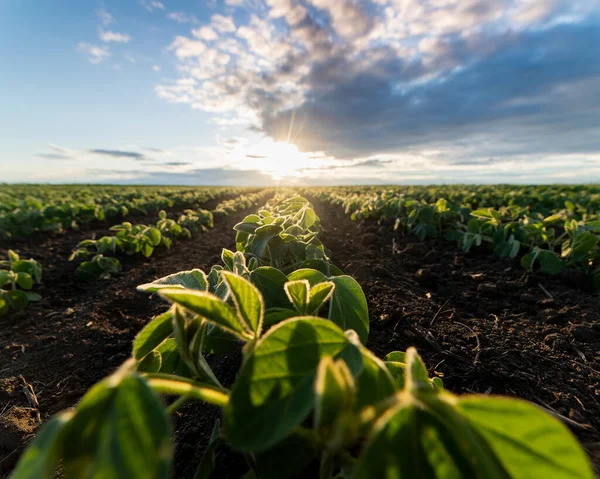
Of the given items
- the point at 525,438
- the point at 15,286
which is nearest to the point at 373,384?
the point at 525,438

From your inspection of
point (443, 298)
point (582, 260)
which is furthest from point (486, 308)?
point (582, 260)

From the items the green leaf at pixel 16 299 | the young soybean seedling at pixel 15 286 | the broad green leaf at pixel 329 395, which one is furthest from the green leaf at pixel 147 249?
the broad green leaf at pixel 329 395

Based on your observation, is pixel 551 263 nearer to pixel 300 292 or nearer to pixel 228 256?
pixel 228 256

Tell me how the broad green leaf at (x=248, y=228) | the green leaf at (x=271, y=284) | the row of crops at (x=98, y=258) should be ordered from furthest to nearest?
the row of crops at (x=98, y=258) < the broad green leaf at (x=248, y=228) < the green leaf at (x=271, y=284)

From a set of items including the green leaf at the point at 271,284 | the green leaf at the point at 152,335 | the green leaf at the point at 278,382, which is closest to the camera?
the green leaf at the point at 278,382

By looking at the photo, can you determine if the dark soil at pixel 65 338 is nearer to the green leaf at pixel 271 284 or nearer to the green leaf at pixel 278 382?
the green leaf at pixel 271 284

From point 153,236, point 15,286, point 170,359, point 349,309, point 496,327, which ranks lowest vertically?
point 15,286

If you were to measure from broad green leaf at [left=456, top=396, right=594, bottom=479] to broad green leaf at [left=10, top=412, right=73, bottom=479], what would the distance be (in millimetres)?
496

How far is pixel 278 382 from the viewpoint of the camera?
577 mm

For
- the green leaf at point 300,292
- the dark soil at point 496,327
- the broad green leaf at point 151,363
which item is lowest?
the dark soil at point 496,327

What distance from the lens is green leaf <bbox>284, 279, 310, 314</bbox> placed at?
0.83 meters

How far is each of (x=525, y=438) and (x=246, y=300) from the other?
0.48 meters

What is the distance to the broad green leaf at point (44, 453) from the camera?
377 mm

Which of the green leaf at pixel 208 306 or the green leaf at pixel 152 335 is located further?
the green leaf at pixel 152 335
